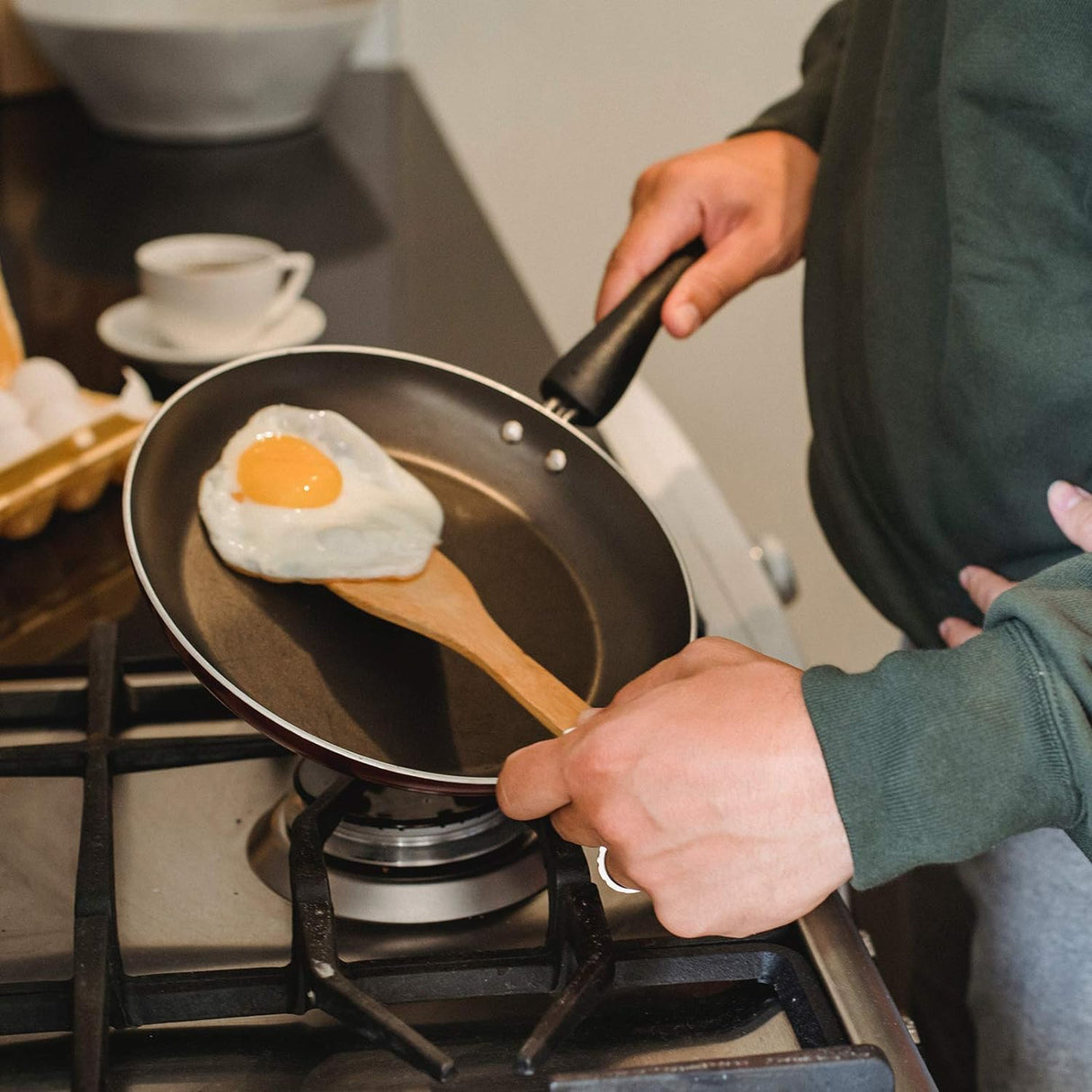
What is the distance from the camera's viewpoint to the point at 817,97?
3.13 ft

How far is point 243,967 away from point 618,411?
696 millimetres

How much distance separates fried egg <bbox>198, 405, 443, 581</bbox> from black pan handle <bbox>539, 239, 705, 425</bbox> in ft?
0.35

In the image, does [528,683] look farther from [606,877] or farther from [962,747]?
[962,747]

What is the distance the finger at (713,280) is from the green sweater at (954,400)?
5 centimetres

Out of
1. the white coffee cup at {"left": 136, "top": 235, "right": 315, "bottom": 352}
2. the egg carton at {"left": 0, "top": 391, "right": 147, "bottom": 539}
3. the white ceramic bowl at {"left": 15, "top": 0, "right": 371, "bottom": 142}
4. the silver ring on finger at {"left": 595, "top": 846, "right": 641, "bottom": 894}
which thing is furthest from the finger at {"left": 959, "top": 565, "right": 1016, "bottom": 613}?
the white ceramic bowl at {"left": 15, "top": 0, "right": 371, "bottom": 142}

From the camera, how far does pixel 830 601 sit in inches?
82.6

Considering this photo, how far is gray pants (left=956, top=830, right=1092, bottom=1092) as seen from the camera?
79 centimetres

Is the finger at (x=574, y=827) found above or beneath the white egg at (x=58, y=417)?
above

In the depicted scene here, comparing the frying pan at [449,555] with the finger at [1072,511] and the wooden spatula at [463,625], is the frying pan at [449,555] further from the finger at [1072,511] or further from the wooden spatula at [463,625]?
the finger at [1072,511]

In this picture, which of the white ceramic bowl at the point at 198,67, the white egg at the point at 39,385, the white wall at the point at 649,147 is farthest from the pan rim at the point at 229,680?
the white wall at the point at 649,147

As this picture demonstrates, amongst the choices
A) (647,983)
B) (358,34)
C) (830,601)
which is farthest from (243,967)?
(830,601)

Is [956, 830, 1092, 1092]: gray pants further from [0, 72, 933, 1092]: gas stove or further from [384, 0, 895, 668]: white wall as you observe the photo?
[384, 0, 895, 668]: white wall

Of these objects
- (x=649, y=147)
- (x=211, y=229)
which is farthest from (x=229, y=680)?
(x=649, y=147)

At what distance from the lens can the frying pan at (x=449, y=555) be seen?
2.10 feet
